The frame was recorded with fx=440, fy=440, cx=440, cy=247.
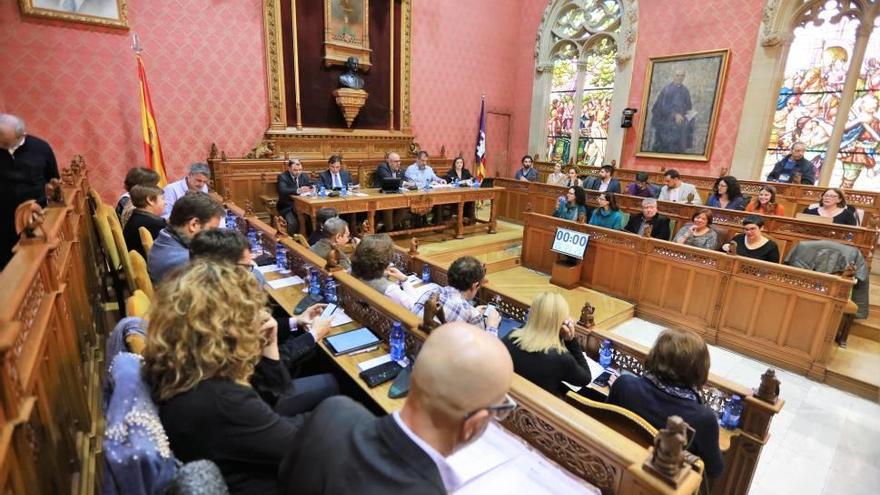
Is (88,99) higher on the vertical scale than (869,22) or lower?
lower

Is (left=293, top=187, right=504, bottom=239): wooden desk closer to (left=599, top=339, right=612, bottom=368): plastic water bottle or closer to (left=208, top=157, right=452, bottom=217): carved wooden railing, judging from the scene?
(left=208, top=157, right=452, bottom=217): carved wooden railing

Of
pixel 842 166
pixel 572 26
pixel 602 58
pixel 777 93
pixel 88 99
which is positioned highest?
pixel 572 26

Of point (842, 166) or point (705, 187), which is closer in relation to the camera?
point (842, 166)

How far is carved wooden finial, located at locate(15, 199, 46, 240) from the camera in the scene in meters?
1.79

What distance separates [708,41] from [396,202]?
20.7 ft

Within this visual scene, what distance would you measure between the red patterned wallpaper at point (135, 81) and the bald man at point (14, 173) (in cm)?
292

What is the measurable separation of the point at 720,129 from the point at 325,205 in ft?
23.0

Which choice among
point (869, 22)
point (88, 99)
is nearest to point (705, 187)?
point (869, 22)

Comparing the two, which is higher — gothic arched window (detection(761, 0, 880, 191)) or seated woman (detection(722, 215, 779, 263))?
gothic arched window (detection(761, 0, 880, 191))

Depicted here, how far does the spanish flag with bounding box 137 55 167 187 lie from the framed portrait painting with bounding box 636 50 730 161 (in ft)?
27.5

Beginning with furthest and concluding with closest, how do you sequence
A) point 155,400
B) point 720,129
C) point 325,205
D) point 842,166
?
point 720,129 < point 842,166 < point 325,205 < point 155,400

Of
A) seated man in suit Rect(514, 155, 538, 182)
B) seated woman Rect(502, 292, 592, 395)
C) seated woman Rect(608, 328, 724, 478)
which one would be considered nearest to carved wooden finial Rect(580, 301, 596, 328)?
seated woman Rect(502, 292, 592, 395)

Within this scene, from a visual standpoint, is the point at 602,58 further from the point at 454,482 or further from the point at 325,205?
the point at 454,482

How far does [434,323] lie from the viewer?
2012 mm
